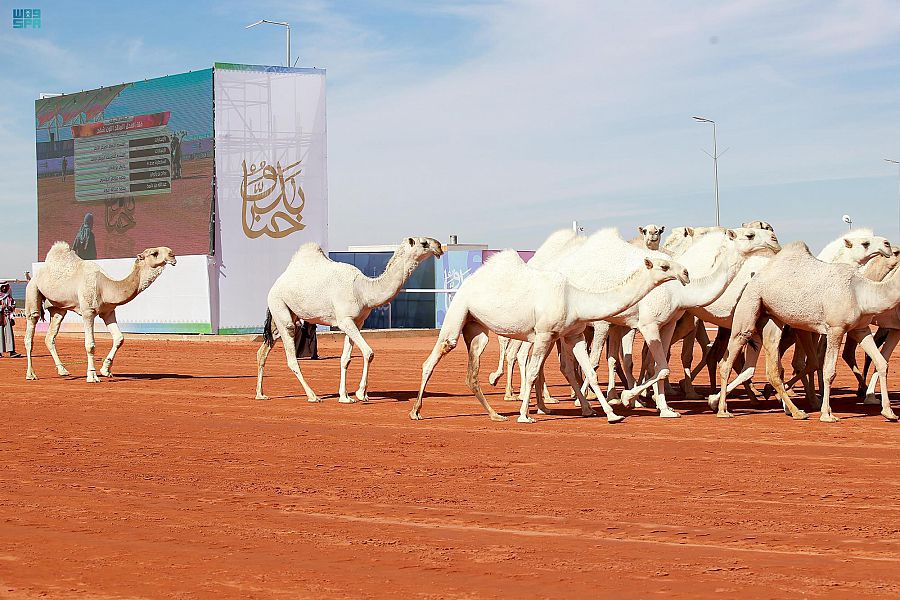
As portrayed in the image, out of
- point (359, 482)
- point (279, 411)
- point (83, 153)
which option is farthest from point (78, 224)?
point (359, 482)

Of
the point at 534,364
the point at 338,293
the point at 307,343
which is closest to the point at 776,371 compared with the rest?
the point at 534,364

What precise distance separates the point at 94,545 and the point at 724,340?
12.8 m

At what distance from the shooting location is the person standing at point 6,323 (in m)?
34.2

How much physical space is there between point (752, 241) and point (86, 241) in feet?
130

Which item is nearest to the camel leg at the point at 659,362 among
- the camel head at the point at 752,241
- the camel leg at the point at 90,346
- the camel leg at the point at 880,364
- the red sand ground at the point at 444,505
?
the red sand ground at the point at 444,505

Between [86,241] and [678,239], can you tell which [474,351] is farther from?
[86,241]

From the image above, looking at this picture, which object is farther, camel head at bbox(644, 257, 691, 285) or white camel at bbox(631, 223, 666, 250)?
white camel at bbox(631, 223, 666, 250)

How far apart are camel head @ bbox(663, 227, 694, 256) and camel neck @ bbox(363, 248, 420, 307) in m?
4.86

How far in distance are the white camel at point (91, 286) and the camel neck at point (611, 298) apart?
1084 cm

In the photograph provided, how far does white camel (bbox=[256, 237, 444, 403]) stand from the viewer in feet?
58.4

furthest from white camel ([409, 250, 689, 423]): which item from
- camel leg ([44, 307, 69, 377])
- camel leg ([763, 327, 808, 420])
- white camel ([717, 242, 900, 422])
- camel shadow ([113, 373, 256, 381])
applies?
camel leg ([44, 307, 69, 377])

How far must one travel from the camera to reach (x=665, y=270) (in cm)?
1402

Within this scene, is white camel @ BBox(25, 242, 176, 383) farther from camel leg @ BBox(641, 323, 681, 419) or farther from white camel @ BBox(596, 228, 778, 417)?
camel leg @ BBox(641, 323, 681, 419)

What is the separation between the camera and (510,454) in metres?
11.6
